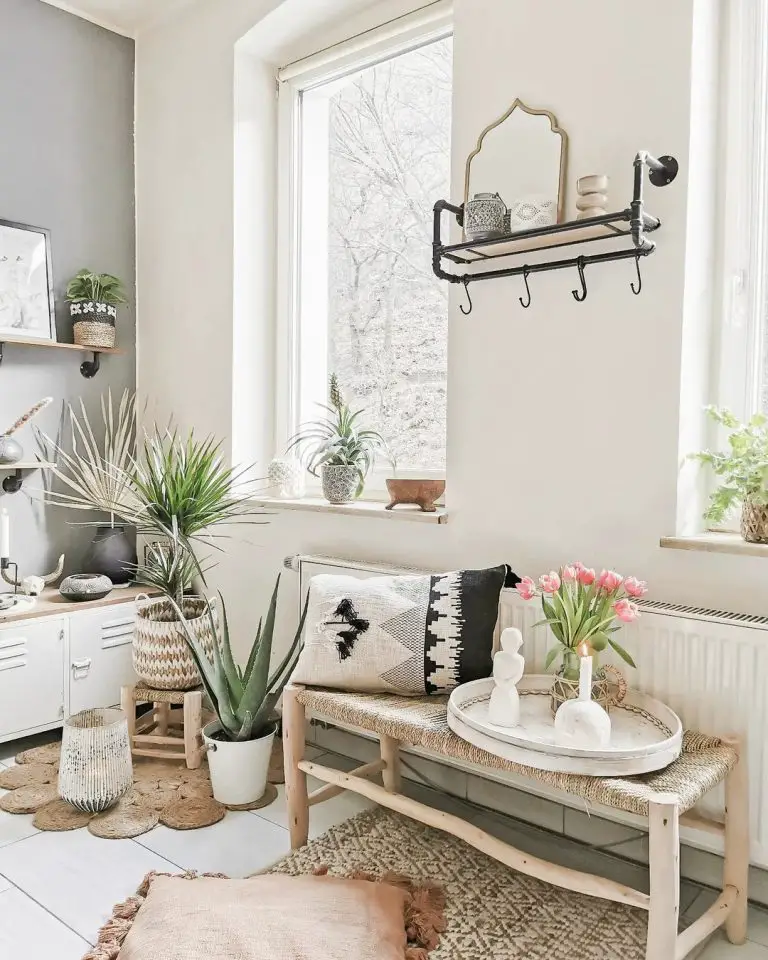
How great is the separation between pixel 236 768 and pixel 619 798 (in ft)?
4.10

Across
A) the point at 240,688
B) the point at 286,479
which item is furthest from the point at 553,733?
the point at 286,479

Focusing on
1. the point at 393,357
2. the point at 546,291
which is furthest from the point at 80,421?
the point at 546,291

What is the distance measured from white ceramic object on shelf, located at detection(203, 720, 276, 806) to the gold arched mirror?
159 cm

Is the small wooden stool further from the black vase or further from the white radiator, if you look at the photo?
the white radiator

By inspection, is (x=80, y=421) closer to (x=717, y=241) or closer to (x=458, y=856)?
(x=458, y=856)

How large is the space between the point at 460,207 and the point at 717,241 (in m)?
0.71

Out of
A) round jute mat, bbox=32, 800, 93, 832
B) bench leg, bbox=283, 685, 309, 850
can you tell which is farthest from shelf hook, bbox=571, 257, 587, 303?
round jute mat, bbox=32, 800, 93, 832

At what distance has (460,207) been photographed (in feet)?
7.49

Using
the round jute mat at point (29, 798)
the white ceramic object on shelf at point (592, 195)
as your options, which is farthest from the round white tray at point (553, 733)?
the round jute mat at point (29, 798)

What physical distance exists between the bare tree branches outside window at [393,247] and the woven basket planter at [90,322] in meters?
0.88

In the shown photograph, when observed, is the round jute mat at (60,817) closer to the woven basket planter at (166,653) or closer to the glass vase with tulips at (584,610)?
the woven basket planter at (166,653)

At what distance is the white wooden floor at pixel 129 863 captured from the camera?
1.72 m

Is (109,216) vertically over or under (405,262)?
over

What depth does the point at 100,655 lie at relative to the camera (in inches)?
113
